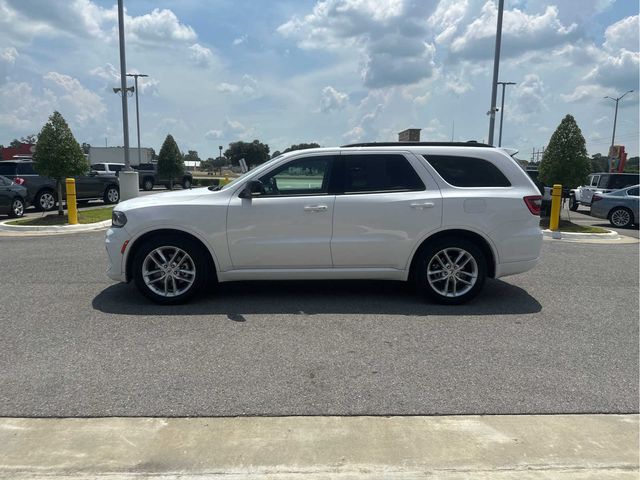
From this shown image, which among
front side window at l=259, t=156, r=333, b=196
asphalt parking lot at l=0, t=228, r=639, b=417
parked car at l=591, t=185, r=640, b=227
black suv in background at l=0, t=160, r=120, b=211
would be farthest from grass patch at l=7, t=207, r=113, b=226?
parked car at l=591, t=185, r=640, b=227

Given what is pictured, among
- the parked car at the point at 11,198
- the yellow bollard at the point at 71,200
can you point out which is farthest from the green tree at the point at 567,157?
the parked car at the point at 11,198

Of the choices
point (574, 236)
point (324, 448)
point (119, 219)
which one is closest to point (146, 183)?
point (574, 236)

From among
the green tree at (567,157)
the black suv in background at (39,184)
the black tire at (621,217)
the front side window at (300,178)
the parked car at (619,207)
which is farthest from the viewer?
the black suv in background at (39,184)

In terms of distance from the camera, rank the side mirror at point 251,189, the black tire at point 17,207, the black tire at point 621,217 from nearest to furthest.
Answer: the side mirror at point 251,189 < the black tire at point 17,207 < the black tire at point 621,217

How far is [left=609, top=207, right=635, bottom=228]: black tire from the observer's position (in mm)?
15641

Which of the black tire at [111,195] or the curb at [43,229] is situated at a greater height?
the black tire at [111,195]

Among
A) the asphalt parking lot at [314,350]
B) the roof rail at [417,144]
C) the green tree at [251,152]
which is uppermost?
the green tree at [251,152]

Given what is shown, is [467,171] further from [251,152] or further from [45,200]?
[251,152]

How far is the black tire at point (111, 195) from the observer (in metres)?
18.8

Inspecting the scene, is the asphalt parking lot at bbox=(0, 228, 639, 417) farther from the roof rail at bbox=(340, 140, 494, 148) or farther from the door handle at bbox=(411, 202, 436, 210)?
the roof rail at bbox=(340, 140, 494, 148)

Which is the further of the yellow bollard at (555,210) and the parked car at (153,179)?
the parked car at (153,179)

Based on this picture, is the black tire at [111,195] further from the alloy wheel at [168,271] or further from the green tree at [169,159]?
the alloy wheel at [168,271]

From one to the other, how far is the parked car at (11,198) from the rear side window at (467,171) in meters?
13.3

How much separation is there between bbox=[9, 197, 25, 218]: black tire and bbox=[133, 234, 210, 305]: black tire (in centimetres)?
1132
